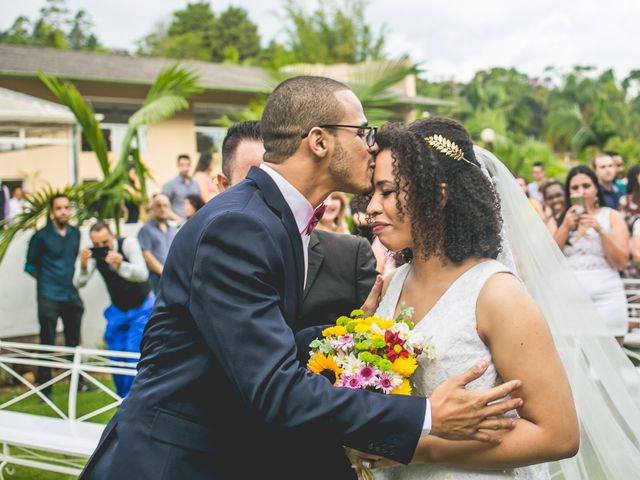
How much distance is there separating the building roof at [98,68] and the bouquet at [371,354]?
16451 mm

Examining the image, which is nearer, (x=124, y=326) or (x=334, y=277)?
(x=334, y=277)

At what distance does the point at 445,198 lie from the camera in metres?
2.80

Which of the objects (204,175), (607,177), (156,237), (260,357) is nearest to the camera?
(260,357)

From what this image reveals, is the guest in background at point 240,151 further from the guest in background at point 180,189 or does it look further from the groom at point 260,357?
the guest in background at point 180,189

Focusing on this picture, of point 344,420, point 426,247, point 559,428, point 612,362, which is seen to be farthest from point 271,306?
point 612,362

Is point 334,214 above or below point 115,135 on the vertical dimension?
below

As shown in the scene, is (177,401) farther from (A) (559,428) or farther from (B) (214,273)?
(A) (559,428)

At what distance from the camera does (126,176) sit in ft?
31.2

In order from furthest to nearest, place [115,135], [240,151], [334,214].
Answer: [115,135] → [334,214] → [240,151]

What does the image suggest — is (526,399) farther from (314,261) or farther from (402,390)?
(314,261)

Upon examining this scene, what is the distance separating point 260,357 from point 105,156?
8005 millimetres

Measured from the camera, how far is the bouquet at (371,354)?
8.14 ft

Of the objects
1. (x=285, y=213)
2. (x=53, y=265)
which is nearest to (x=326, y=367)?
(x=285, y=213)

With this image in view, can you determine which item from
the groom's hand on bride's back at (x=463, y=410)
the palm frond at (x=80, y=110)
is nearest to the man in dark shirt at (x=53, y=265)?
the palm frond at (x=80, y=110)
